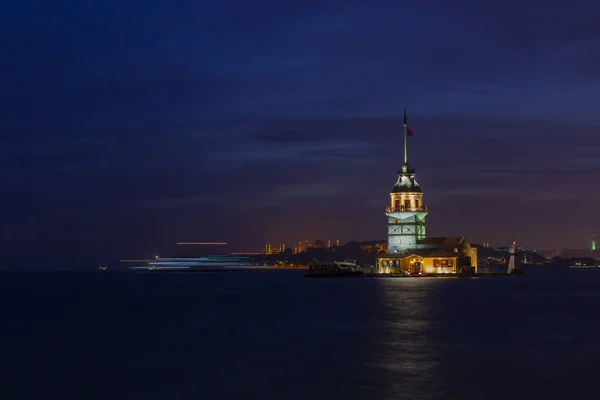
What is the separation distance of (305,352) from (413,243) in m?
111

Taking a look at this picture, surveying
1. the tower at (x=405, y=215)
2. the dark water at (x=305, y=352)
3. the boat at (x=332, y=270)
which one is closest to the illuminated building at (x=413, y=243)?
the tower at (x=405, y=215)

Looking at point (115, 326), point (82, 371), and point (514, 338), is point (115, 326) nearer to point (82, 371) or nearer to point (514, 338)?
point (82, 371)

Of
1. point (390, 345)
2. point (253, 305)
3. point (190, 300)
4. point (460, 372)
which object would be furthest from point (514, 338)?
point (190, 300)

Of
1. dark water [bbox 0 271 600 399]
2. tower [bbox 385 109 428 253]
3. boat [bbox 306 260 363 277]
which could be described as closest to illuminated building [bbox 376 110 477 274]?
tower [bbox 385 109 428 253]

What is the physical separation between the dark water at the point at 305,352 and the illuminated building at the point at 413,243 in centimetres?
7226

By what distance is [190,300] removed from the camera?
95.4 meters

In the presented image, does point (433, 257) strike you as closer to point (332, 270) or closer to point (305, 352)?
point (332, 270)

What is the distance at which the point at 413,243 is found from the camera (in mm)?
155125

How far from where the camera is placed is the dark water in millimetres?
34875

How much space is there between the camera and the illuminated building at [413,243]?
153 meters

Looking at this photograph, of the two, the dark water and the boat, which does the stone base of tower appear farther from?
the dark water

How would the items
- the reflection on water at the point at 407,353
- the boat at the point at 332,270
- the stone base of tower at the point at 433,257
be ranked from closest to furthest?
the reflection on water at the point at 407,353
the stone base of tower at the point at 433,257
the boat at the point at 332,270

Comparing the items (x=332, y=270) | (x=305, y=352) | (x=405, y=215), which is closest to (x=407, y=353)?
(x=305, y=352)

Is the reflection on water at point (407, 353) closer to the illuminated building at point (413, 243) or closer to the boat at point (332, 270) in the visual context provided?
the illuminated building at point (413, 243)
